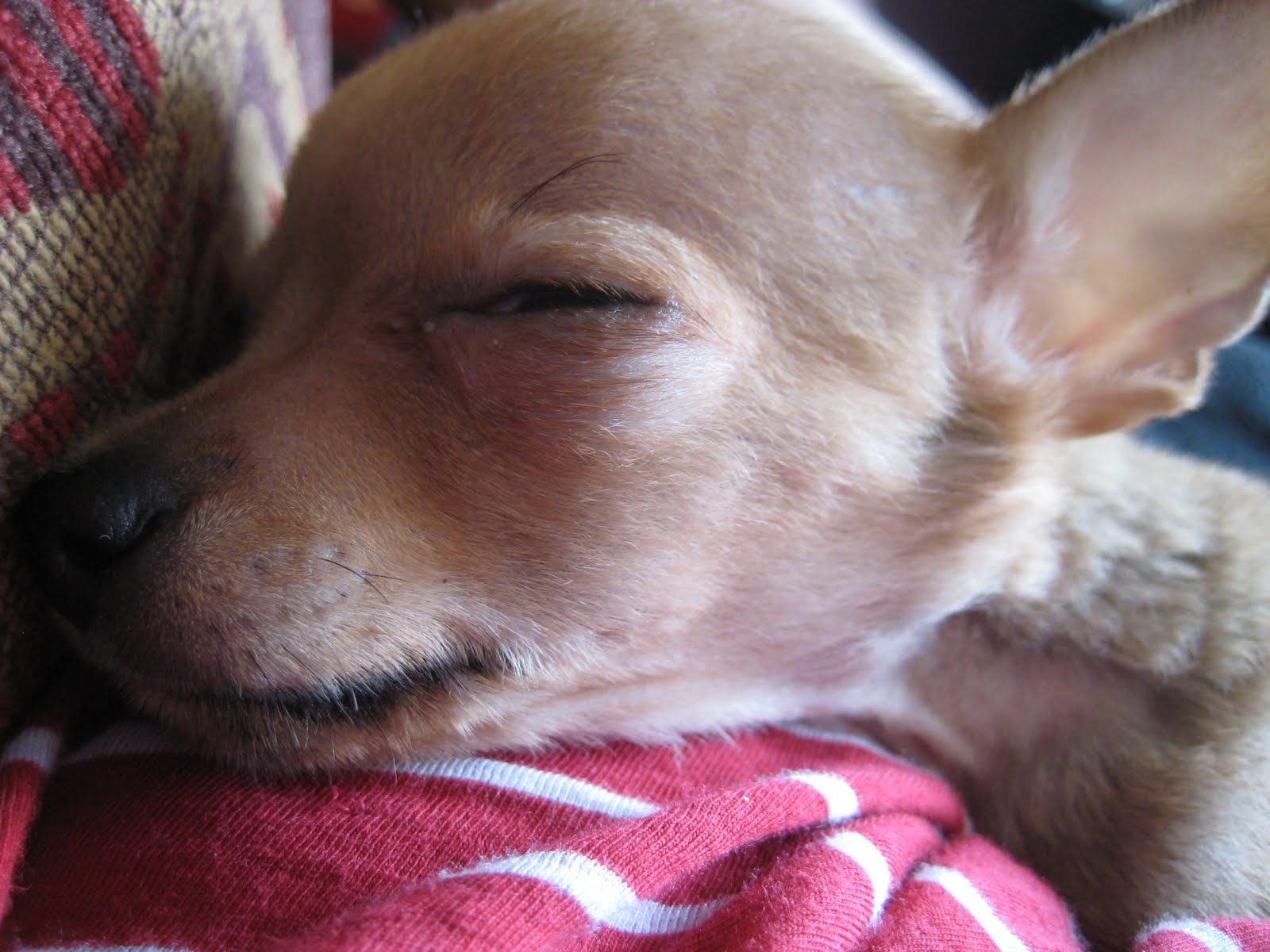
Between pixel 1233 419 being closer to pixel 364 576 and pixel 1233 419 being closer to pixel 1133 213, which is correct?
pixel 1133 213

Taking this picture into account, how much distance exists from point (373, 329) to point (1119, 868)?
4.72 feet

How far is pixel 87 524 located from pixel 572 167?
0.77 metres

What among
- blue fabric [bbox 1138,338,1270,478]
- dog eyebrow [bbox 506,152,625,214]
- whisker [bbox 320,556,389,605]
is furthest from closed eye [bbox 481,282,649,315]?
blue fabric [bbox 1138,338,1270,478]

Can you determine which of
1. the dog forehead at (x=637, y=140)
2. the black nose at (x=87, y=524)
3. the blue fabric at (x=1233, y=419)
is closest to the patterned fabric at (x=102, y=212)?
the black nose at (x=87, y=524)

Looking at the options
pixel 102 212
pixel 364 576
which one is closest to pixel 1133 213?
pixel 364 576

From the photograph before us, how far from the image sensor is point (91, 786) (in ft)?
3.97

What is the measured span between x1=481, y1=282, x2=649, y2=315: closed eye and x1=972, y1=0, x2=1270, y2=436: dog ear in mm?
704

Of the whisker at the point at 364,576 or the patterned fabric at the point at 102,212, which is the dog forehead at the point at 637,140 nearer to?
the patterned fabric at the point at 102,212

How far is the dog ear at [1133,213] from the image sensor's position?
60.4 inches

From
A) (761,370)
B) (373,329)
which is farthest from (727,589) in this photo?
(373,329)

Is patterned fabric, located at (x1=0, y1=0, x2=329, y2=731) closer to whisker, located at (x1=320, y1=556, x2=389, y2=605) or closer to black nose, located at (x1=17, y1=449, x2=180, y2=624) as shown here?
black nose, located at (x1=17, y1=449, x2=180, y2=624)

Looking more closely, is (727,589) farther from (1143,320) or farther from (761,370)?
(1143,320)

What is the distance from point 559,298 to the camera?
1.40m

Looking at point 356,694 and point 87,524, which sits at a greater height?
point 87,524
